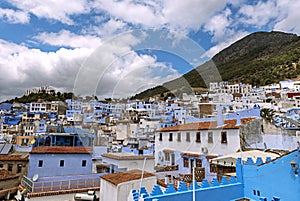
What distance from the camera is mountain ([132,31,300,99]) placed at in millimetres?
3217

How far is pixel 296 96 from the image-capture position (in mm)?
30875

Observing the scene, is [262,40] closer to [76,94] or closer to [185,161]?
[185,161]

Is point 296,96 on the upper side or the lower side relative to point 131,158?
upper

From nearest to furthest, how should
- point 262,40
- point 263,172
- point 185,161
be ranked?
point 263,172
point 185,161
point 262,40

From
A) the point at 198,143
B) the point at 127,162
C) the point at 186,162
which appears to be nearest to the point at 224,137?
the point at 198,143

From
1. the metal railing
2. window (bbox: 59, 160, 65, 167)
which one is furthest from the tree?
window (bbox: 59, 160, 65, 167)

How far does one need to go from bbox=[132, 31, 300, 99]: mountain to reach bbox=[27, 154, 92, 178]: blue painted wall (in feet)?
27.0

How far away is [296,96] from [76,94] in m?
34.2

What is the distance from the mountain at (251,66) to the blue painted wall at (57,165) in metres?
8.24

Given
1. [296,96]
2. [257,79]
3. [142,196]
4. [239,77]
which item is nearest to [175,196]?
[142,196]

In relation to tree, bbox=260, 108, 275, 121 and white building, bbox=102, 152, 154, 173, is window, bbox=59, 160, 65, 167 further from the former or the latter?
tree, bbox=260, 108, 275, 121

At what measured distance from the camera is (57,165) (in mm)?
11484

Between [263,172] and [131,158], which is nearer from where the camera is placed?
[263,172]

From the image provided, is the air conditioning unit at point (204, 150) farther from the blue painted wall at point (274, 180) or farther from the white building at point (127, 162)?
the blue painted wall at point (274, 180)
